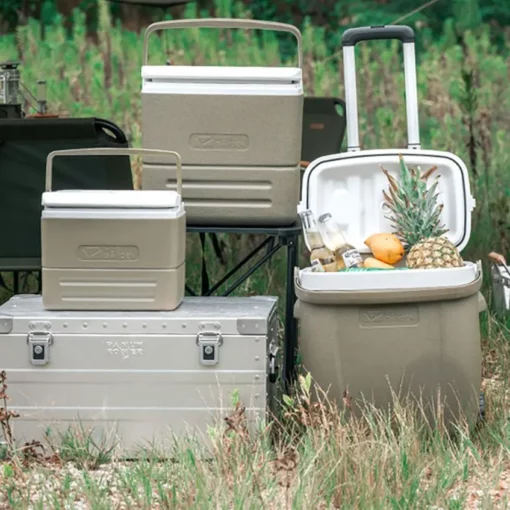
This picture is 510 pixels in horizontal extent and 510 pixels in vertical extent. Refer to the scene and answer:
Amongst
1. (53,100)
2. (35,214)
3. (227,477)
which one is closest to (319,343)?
(227,477)

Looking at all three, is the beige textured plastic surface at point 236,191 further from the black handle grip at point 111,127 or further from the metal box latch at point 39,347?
the metal box latch at point 39,347

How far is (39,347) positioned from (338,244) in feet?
3.08

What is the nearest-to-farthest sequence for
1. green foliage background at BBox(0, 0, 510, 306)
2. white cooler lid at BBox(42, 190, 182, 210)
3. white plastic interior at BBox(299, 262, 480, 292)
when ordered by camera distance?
white plastic interior at BBox(299, 262, 480, 292)
white cooler lid at BBox(42, 190, 182, 210)
green foliage background at BBox(0, 0, 510, 306)

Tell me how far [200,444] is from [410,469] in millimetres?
578

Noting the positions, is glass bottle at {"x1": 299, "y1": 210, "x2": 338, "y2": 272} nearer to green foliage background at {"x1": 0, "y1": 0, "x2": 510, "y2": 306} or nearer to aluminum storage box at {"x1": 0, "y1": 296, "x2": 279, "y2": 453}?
aluminum storage box at {"x1": 0, "y1": 296, "x2": 279, "y2": 453}

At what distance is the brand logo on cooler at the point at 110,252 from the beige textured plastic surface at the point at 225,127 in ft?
1.37

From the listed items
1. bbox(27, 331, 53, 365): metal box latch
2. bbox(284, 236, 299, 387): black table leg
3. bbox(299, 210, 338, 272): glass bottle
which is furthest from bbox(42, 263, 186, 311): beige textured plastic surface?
bbox(284, 236, 299, 387): black table leg

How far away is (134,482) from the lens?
3.15m

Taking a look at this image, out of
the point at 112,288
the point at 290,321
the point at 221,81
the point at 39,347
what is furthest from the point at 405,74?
the point at 39,347

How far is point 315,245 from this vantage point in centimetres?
388

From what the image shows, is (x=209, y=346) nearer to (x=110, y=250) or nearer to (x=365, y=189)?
(x=110, y=250)

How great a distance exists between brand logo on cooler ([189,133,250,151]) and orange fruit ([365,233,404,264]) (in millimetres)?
487

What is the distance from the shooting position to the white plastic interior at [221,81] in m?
3.96

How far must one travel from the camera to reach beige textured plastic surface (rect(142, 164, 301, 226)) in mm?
4004
